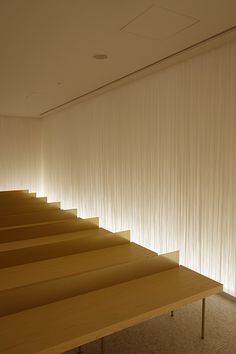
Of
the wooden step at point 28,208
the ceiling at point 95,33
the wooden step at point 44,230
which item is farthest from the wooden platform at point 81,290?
the ceiling at point 95,33

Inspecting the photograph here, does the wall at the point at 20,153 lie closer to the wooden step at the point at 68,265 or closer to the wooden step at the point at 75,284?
the wooden step at the point at 68,265

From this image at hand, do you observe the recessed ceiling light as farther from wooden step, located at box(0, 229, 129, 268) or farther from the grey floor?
the grey floor

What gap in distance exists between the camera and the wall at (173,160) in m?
3.14

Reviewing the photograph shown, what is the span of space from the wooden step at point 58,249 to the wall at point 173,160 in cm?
96

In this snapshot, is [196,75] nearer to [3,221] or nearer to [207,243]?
[207,243]

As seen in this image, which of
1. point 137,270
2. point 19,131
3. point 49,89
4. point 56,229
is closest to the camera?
point 137,270

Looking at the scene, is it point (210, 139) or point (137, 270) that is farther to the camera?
point (210, 139)

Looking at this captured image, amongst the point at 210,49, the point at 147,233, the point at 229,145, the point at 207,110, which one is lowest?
the point at 147,233

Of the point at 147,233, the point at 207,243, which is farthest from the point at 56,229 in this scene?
the point at 207,243

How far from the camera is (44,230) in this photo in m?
3.58

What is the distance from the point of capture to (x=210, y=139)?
3293 mm

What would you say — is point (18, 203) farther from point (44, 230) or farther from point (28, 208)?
point (44, 230)

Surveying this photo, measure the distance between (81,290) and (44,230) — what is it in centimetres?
164

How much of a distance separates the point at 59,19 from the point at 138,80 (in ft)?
6.87
